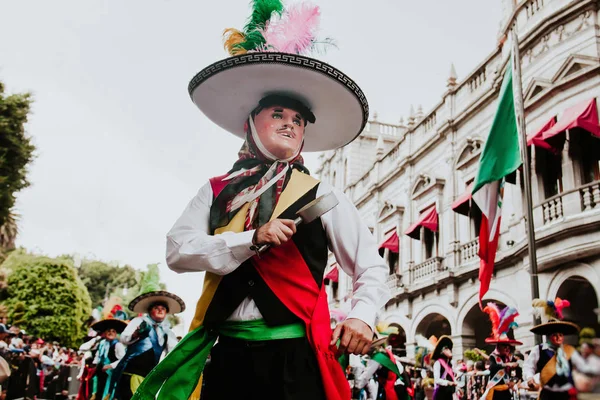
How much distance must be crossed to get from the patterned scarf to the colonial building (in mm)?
4707

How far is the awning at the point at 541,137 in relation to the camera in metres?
12.1

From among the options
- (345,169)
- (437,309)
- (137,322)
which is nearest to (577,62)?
(437,309)

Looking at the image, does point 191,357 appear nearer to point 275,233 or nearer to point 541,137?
point 275,233

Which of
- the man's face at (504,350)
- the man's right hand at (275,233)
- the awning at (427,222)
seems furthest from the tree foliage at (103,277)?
the man's right hand at (275,233)

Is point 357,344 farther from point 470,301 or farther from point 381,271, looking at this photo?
point 470,301

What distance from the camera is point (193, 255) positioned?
212cm

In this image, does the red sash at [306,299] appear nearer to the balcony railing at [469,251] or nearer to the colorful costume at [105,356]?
the colorful costume at [105,356]

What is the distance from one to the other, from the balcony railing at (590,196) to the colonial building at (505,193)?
2cm

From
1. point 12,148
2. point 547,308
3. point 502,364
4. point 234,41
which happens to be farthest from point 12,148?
point 234,41

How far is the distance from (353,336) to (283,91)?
123cm

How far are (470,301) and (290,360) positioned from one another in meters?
15.5

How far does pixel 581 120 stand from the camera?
36.3 ft

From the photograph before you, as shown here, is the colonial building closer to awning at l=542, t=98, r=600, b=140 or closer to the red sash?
awning at l=542, t=98, r=600, b=140

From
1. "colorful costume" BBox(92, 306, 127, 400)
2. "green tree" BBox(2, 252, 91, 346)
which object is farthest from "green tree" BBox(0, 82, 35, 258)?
"green tree" BBox(2, 252, 91, 346)
